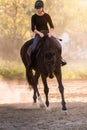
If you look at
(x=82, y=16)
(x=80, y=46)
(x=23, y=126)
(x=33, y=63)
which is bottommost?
(x=80, y=46)

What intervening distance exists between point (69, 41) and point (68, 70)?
13.8 meters

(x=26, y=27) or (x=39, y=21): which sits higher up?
(x=39, y=21)

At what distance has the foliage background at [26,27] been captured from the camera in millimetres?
34875

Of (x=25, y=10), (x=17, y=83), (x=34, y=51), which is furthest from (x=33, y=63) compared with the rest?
(x=25, y=10)

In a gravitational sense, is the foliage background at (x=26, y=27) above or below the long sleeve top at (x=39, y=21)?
below

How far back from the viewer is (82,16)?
42875 millimetres

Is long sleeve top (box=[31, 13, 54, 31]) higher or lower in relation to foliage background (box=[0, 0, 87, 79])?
higher

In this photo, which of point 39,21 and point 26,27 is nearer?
point 39,21

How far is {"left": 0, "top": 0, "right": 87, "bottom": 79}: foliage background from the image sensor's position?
114ft

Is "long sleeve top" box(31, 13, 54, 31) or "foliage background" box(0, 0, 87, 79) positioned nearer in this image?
"long sleeve top" box(31, 13, 54, 31)

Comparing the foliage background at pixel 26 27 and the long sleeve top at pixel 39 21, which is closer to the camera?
the long sleeve top at pixel 39 21

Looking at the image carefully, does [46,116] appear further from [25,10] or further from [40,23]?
[25,10]

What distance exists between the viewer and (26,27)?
→ 128 ft

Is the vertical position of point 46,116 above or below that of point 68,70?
above
